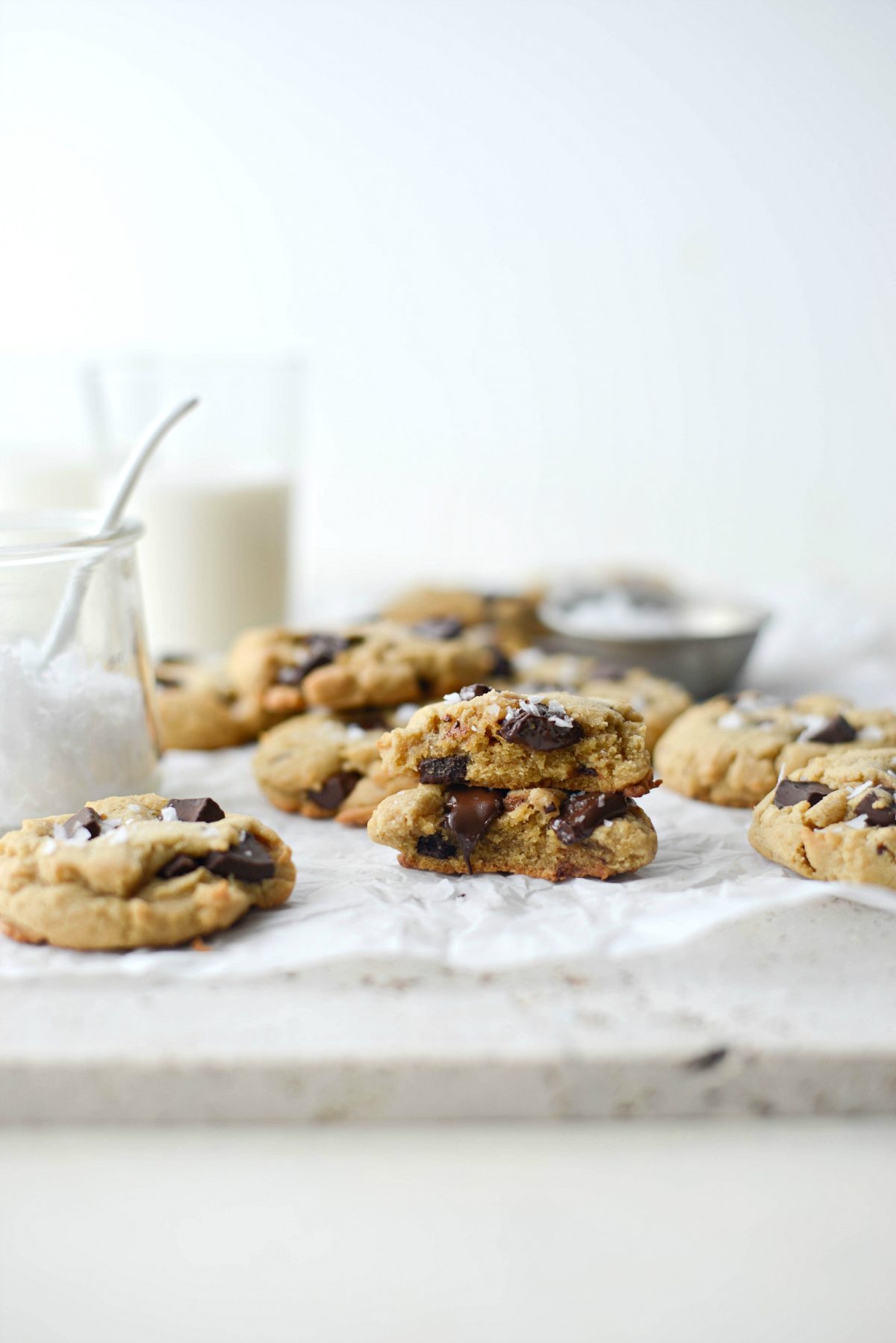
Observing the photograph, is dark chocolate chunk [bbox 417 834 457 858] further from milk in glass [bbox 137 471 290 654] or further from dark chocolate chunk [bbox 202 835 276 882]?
milk in glass [bbox 137 471 290 654]

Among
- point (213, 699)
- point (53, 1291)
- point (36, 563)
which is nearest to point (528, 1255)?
point (53, 1291)

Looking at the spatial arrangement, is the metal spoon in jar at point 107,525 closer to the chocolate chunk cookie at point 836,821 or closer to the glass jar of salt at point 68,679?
the glass jar of salt at point 68,679

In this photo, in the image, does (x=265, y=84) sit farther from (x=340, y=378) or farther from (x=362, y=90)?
(x=340, y=378)

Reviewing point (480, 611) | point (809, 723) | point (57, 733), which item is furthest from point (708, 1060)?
point (480, 611)

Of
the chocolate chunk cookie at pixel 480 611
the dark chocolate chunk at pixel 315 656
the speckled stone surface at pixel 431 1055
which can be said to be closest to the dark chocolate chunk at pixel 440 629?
the dark chocolate chunk at pixel 315 656

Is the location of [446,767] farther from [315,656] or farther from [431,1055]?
[315,656]

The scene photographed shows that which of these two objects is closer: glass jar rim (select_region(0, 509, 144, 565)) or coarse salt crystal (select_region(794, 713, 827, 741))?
glass jar rim (select_region(0, 509, 144, 565))

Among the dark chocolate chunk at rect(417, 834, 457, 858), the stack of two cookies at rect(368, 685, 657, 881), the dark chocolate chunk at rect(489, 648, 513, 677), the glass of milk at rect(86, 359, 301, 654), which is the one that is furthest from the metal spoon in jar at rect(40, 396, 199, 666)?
the glass of milk at rect(86, 359, 301, 654)
